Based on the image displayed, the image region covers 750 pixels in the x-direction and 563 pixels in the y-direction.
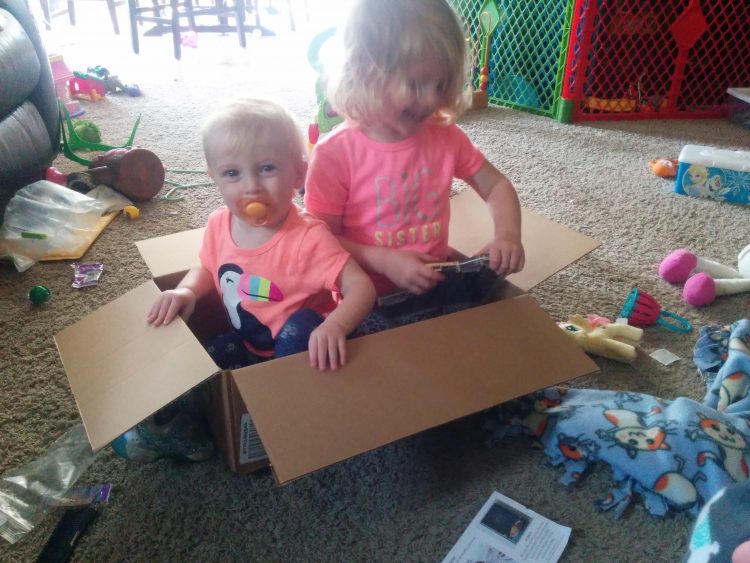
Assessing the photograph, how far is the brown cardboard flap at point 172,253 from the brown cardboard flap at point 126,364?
0.08 m

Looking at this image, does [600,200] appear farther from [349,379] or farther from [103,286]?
[103,286]

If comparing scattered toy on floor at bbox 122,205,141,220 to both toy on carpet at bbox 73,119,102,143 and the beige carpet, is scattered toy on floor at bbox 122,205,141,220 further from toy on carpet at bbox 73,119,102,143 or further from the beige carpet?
toy on carpet at bbox 73,119,102,143

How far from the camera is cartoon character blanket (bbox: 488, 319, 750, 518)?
74cm

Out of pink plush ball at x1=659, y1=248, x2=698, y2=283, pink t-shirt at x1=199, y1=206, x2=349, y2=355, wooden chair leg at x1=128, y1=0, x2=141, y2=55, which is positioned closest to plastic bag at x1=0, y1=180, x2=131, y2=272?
pink t-shirt at x1=199, y1=206, x2=349, y2=355

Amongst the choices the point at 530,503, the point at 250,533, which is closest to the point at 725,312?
the point at 530,503

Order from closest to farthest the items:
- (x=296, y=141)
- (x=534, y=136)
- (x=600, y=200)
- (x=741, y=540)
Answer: (x=741, y=540) → (x=296, y=141) → (x=600, y=200) → (x=534, y=136)

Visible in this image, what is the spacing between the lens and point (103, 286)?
1216mm

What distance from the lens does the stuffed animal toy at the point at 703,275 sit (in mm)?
1142

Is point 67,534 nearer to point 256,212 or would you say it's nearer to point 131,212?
point 256,212

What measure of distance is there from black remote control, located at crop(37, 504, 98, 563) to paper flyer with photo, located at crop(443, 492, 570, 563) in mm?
436

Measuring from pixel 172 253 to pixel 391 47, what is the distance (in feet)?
1.60

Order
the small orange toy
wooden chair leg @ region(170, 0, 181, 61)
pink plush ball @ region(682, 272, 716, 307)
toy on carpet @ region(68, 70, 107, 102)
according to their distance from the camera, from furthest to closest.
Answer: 1. wooden chair leg @ region(170, 0, 181, 61)
2. toy on carpet @ region(68, 70, 107, 102)
3. the small orange toy
4. pink plush ball @ region(682, 272, 716, 307)

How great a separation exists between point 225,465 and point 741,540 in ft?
1.99

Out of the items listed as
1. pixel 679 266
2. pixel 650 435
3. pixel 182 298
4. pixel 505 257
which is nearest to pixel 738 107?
pixel 679 266
